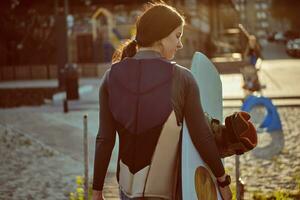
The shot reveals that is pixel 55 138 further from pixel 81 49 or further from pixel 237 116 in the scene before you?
pixel 81 49

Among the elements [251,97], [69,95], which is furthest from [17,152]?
[69,95]

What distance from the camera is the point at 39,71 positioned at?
97.5 feet

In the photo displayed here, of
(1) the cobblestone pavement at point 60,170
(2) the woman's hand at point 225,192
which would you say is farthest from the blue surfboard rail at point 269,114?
(2) the woman's hand at point 225,192

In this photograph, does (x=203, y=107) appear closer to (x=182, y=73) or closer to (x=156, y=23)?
→ (x=182, y=73)

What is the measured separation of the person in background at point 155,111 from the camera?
8.52ft

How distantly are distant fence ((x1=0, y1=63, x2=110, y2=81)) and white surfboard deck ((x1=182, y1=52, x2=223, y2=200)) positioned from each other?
26007 millimetres

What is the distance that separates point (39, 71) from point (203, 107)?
27.5 metres

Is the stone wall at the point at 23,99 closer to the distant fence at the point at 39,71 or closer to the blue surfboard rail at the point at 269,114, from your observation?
the blue surfboard rail at the point at 269,114

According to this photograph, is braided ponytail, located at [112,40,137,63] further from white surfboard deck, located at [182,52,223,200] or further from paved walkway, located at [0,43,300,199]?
paved walkway, located at [0,43,300,199]

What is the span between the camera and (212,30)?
153ft

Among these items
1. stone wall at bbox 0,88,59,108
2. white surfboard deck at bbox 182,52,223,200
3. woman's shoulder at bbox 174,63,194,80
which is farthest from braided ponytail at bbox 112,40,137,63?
stone wall at bbox 0,88,59,108

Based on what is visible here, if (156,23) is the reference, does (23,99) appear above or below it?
below

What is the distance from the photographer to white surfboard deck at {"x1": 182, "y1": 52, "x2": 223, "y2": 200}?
2.64 meters

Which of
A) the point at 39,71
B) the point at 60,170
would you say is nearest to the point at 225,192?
the point at 60,170
